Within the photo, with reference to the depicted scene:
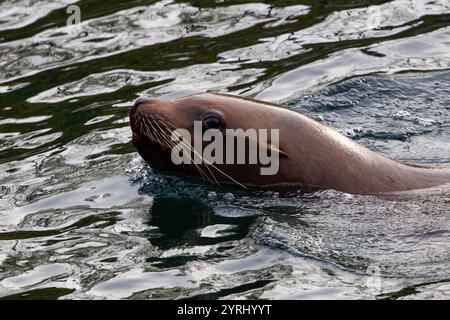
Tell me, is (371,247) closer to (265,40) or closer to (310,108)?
(310,108)

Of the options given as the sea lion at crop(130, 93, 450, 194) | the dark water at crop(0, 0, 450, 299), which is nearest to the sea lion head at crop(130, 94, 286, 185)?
the sea lion at crop(130, 93, 450, 194)

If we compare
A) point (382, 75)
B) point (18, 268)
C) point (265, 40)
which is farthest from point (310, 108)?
point (18, 268)

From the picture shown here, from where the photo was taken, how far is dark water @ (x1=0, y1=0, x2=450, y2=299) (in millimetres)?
6836

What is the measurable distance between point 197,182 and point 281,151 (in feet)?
2.42

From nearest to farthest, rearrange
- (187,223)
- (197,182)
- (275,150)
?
(187,223) → (275,150) → (197,182)

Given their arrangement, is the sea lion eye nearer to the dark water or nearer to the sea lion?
the sea lion

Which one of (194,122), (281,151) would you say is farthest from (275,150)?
(194,122)

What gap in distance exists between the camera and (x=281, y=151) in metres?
8.00

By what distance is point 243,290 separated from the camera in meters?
6.51

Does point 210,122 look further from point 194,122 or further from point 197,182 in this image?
point 197,182

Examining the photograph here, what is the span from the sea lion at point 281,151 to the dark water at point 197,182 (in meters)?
0.15

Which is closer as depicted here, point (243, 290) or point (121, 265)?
point (243, 290)

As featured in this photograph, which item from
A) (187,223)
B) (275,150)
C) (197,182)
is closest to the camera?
(187,223)

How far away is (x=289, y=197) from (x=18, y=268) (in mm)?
2094
